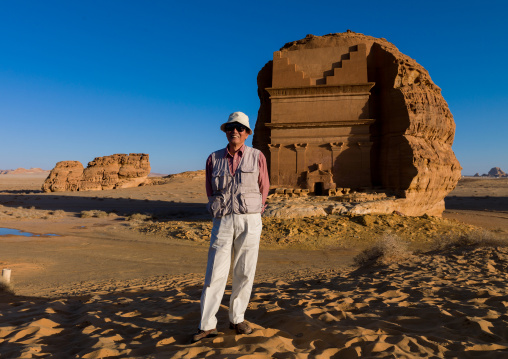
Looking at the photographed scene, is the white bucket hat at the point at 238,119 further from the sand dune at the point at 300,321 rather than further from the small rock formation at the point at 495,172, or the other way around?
the small rock formation at the point at 495,172

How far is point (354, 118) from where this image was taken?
17266 millimetres

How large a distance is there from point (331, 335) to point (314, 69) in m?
16.8

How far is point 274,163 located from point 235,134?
14.8 m

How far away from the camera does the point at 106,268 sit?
333 inches

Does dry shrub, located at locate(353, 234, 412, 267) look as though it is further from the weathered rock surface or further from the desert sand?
the weathered rock surface

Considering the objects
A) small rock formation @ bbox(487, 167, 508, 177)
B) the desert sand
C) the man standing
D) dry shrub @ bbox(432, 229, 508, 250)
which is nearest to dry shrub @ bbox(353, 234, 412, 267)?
the desert sand

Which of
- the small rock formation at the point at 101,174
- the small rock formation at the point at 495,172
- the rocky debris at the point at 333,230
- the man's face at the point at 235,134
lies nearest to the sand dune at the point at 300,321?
the man's face at the point at 235,134

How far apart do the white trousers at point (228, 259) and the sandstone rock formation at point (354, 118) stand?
47.7 feet

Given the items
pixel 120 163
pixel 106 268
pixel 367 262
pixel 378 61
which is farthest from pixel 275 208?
pixel 120 163

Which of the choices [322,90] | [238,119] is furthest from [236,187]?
[322,90]

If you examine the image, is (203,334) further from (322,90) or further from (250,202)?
(322,90)

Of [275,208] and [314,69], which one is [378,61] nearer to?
[314,69]

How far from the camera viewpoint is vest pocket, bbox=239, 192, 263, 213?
3123mm

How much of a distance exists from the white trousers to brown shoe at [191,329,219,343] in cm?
4
